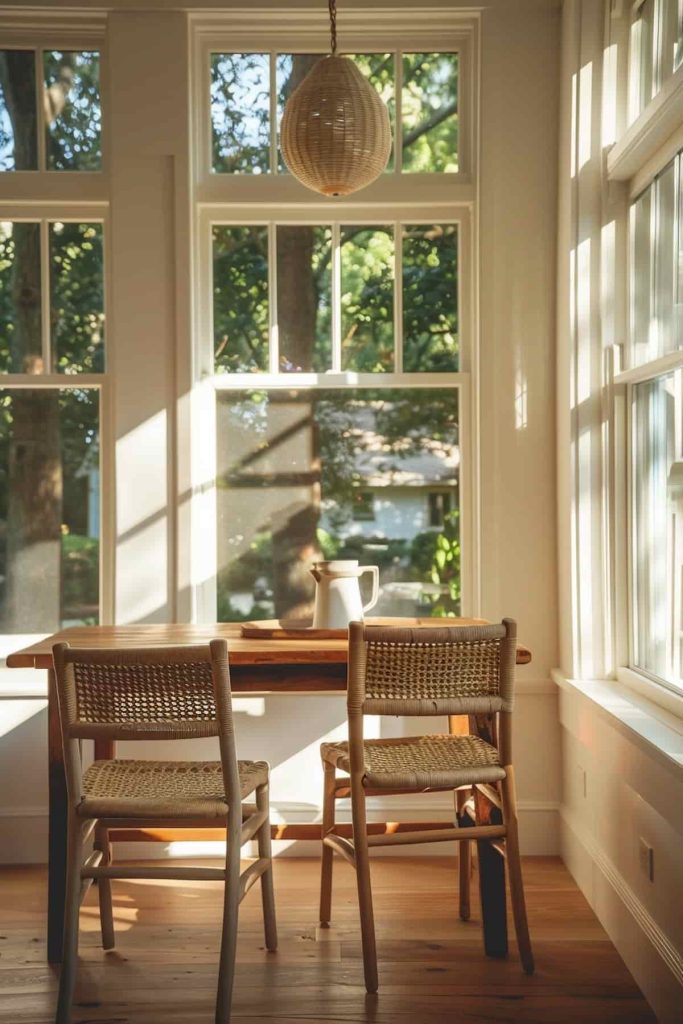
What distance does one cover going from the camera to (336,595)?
127 inches

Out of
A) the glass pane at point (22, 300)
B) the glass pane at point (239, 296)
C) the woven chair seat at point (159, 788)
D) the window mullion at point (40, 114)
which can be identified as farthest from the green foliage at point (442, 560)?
the window mullion at point (40, 114)

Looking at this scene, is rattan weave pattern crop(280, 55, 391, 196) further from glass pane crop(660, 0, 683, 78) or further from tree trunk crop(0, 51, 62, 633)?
tree trunk crop(0, 51, 62, 633)

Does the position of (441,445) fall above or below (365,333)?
below

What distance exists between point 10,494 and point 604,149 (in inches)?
96.7

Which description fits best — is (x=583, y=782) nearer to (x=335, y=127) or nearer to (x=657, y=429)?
(x=657, y=429)

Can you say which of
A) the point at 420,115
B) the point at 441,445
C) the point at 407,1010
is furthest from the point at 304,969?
the point at 420,115

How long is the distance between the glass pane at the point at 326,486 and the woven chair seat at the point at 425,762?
987 millimetres

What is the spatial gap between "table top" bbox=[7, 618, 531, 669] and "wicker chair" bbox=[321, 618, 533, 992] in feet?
0.59

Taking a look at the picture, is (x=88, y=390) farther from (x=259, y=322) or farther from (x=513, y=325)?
(x=513, y=325)

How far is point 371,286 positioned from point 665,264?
51.1 inches

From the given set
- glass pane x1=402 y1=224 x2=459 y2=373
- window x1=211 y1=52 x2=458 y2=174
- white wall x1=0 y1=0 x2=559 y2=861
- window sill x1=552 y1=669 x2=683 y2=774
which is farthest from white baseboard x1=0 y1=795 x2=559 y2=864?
window x1=211 y1=52 x2=458 y2=174

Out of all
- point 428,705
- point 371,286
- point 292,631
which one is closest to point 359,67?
point 371,286

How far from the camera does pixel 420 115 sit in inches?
156

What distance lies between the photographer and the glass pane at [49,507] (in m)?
3.96
